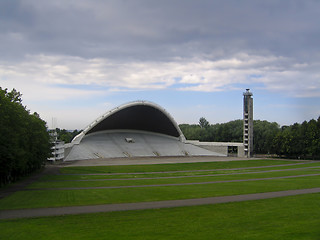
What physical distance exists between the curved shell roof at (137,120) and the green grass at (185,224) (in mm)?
56429

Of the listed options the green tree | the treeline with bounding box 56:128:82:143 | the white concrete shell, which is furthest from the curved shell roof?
the green tree

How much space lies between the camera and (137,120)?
85.0m

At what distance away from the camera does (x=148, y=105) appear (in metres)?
77.4


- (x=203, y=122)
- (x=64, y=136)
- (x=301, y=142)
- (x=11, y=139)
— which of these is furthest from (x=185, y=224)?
(x=203, y=122)

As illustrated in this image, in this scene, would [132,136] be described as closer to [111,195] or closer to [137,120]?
[137,120]

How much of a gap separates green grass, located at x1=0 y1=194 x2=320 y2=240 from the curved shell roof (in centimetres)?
5643

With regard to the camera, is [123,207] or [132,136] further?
[132,136]

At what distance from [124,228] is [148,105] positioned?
6395 cm

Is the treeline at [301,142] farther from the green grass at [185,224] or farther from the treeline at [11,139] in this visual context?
the green grass at [185,224]

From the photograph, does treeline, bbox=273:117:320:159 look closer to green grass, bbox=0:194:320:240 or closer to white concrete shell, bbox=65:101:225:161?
white concrete shell, bbox=65:101:225:161

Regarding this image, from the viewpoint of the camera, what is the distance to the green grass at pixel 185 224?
42.2 feet

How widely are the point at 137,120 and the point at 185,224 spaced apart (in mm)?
70811

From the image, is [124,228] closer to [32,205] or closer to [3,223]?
[3,223]

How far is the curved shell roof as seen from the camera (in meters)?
73.3
